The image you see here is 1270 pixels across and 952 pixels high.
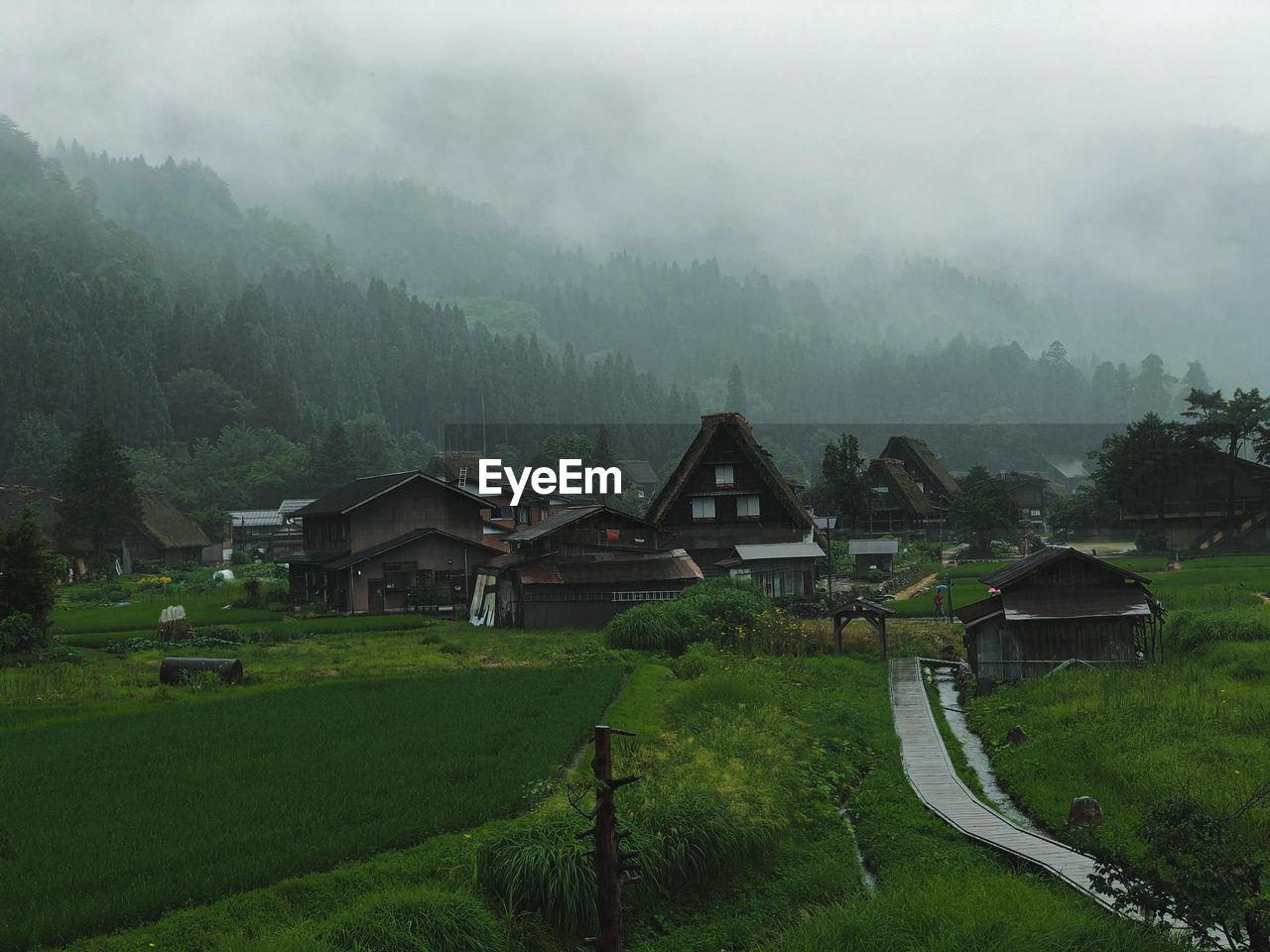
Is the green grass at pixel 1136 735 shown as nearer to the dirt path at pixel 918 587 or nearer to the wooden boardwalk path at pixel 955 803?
the wooden boardwalk path at pixel 955 803

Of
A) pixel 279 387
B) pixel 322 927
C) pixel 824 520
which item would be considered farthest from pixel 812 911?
pixel 279 387

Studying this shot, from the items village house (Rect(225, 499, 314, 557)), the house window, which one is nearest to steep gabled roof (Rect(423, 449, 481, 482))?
village house (Rect(225, 499, 314, 557))

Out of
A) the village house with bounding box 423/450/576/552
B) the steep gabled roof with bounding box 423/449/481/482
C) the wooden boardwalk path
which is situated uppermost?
the steep gabled roof with bounding box 423/449/481/482

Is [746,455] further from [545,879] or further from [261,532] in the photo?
[261,532]

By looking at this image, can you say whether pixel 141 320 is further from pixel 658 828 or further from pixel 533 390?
pixel 658 828

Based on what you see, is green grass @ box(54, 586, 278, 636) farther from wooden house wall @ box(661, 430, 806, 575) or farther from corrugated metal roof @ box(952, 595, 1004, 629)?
corrugated metal roof @ box(952, 595, 1004, 629)
